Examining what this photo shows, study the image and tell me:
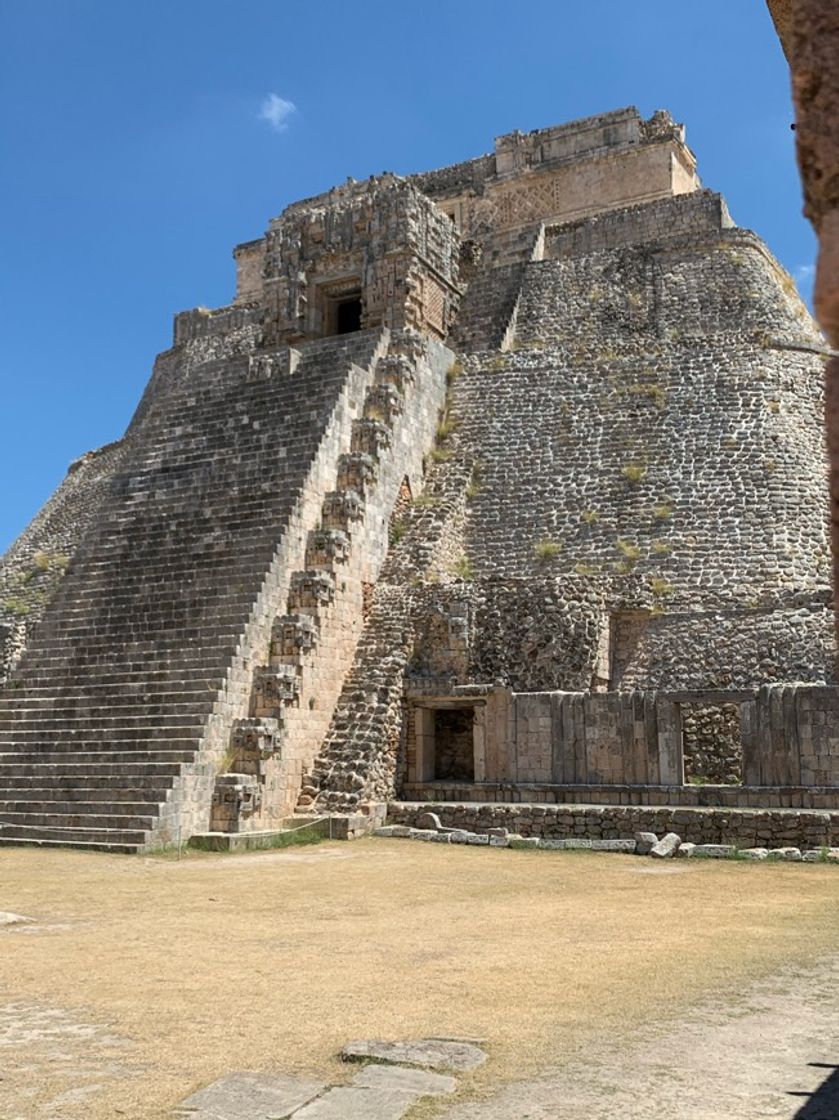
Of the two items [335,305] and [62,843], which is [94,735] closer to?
[62,843]

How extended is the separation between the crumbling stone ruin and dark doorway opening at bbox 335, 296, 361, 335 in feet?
0.31

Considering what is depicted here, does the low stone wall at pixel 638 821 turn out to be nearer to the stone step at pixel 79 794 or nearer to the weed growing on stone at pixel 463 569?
the stone step at pixel 79 794

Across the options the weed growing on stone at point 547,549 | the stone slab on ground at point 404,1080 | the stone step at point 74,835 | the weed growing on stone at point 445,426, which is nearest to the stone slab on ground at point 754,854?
the stone step at point 74,835

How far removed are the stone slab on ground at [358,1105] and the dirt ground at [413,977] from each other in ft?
0.55

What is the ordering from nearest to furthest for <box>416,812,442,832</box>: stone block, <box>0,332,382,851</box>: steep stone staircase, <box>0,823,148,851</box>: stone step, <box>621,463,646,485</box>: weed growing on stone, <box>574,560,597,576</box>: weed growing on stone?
1. <box>0,823,148,851</box>: stone step
2. <box>0,332,382,851</box>: steep stone staircase
3. <box>416,812,442,832</box>: stone block
4. <box>574,560,597,576</box>: weed growing on stone
5. <box>621,463,646,485</box>: weed growing on stone

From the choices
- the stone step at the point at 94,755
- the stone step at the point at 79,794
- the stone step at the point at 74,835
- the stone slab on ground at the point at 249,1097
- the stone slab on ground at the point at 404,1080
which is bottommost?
the stone slab on ground at the point at 249,1097

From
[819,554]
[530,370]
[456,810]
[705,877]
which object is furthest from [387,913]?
[530,370]

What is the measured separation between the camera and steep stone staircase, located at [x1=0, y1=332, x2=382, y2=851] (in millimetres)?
13680

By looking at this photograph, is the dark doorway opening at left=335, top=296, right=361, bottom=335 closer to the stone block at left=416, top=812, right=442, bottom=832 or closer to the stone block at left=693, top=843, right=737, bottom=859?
the stone block at left=416, top=812, right=442, bottom=832

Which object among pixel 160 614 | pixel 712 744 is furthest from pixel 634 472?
pixel 160 614

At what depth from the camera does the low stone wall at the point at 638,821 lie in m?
12.6

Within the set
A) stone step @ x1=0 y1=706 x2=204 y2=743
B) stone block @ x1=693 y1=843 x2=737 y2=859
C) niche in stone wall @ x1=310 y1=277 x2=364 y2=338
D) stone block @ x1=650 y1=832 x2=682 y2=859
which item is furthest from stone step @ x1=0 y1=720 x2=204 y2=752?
niche in stone wall @ x1=310 y1=277 x2=364 y2=338

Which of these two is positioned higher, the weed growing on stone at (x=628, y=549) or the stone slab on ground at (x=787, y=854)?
the weed growing on stone at (x=628, y=549)

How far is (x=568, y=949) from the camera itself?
23.3ft
